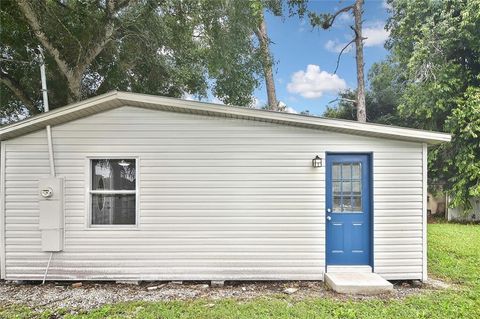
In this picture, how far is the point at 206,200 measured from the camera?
A: 466cm

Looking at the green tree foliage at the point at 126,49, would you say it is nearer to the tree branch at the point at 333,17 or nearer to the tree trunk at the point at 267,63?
the tree trunk at the point at 267,63

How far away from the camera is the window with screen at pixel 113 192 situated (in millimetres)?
4688

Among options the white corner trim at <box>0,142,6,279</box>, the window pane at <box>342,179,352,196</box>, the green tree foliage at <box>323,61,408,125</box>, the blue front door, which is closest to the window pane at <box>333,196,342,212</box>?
the blue front door

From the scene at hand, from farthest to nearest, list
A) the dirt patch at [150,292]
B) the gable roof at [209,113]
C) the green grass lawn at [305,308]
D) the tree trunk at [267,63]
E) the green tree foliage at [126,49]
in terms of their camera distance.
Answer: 1. the tree trunk at [267,63]
2. the green tree foliage at [126,49]
3. the gable roof at [209,113]
4. the dirt patch at [150,292]
5. the green grass lawn at [305,308]

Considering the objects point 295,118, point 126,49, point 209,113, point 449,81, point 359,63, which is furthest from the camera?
point 359,63

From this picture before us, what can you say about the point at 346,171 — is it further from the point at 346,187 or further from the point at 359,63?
the point at 359,63

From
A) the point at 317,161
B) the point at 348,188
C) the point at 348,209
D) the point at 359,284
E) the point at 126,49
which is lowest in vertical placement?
the point at 359,284

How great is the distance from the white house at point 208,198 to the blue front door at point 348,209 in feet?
0.05

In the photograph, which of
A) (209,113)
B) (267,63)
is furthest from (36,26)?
(267,63)

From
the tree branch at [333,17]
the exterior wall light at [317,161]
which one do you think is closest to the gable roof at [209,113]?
the exterior wall light at [317,161]

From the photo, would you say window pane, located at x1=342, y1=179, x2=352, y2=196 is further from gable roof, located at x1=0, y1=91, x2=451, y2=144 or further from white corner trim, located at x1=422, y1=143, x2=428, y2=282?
white corner trim, located at x1=422, y1=143, x2=428, y2=282

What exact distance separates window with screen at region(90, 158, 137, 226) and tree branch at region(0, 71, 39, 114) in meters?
6.59

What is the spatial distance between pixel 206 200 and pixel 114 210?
4.91ft

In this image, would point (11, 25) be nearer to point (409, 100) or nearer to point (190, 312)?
point (190, 312)
